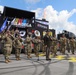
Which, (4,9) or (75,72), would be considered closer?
(75,72)

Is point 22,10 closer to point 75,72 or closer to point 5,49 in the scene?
point 5,49

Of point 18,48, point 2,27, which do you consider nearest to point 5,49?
point 18,48

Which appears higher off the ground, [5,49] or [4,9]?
[4,9]

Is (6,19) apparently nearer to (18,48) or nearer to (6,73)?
(18,48)

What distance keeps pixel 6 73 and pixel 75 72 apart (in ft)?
8.55

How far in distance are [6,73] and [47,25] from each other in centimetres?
1313

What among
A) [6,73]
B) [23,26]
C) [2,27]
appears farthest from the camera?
[23,26]

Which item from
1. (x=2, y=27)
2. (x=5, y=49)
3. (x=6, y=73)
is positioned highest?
(x=2, y=27)

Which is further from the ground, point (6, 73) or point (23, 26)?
point (23, 26)

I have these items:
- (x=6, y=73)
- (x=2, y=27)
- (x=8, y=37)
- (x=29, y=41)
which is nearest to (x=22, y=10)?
(x=2, y=27)

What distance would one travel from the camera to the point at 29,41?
15.9m

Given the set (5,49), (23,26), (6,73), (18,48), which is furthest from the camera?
(23,26)

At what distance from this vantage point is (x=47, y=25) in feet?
72.6

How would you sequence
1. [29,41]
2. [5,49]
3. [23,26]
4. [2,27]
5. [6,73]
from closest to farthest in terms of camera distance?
[6,73] → [5,49] → [29,41] → [2,27] → [23,26]
